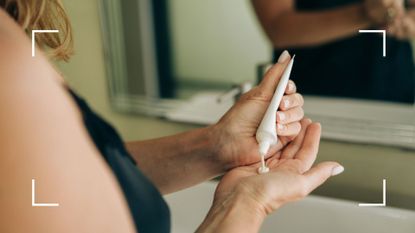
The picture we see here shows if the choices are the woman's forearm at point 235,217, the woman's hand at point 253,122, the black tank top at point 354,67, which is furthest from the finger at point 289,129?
the black tank top at point 354,67

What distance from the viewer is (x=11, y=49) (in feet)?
1.09

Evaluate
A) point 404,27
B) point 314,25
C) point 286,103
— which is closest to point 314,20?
point 314,25

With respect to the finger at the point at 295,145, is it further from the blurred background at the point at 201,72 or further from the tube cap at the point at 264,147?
the blurred background at the point at 201,72

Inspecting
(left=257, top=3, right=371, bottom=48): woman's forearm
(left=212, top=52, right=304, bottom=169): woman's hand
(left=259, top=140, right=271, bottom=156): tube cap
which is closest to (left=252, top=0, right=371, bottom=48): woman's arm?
(left=257, top=3, right=371, bottom=48): woman's forearm

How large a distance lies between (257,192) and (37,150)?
249 mm

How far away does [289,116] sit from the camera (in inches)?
23.4

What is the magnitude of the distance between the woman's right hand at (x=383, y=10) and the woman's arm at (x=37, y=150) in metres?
0.52

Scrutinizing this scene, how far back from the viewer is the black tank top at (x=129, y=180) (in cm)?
45

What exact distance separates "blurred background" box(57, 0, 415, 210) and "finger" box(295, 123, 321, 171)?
0.23 m

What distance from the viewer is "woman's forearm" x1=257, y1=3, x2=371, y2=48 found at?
2.46ft

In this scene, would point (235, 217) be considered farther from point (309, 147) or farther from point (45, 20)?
point (45, 20)

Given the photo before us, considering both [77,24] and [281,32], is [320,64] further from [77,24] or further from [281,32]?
[77,24]

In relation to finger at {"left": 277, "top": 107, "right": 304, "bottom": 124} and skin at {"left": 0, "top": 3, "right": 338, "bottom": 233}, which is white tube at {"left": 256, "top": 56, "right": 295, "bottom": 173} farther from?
skin at {"left": 0, "top": 3, "right": 338, "bottom": 233}

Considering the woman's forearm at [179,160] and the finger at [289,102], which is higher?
the finger at [289,102]
